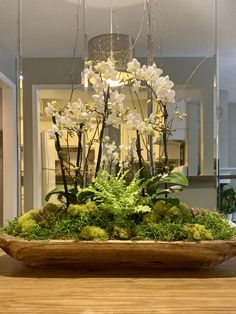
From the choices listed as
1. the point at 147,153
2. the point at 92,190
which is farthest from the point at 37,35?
the point at 92,190

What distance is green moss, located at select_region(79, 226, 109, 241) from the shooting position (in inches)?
31.0

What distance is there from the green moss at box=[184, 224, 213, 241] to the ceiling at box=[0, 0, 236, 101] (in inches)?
67.9

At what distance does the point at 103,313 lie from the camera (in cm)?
59

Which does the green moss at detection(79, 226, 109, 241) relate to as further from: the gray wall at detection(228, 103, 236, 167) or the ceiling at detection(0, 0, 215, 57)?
the gray wall at detection(228, 103, 236, 167)

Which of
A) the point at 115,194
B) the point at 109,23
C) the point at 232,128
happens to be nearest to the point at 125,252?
the point at 115,194

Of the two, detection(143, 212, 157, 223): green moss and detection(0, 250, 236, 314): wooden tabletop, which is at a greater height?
detection(143, 212, 157, 223): green moss

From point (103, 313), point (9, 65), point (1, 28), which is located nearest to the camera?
point (103, 313)

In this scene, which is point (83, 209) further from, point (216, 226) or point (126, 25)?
point (126, 25)

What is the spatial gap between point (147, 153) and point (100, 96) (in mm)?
311

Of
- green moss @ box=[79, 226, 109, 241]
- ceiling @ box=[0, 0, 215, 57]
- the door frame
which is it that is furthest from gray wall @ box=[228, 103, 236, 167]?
green moss @ box=[79, 226, 109, 241]

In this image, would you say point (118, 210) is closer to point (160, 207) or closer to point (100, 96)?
point (160, 207)

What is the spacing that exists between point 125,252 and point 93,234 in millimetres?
86

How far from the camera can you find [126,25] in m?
2.44

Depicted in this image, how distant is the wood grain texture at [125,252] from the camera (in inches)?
30.2
